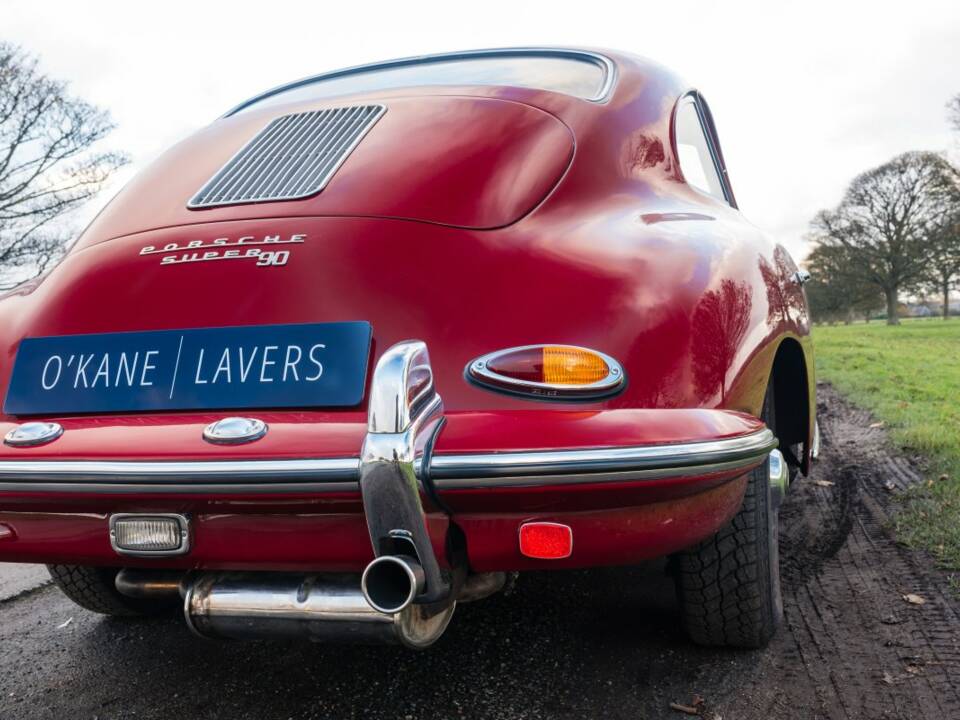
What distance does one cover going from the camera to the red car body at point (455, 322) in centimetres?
156

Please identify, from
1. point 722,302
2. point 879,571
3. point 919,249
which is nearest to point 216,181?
point 722,302

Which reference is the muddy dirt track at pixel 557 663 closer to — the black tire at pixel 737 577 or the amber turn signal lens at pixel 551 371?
the black tire at pixel 737 577

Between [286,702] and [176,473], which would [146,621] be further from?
[176,473]

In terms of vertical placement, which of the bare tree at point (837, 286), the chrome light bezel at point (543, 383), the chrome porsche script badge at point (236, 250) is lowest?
the bare tree at point (837, 286)

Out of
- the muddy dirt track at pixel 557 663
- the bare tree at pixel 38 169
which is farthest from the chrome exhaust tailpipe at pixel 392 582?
the bare tree at pixel 38 169

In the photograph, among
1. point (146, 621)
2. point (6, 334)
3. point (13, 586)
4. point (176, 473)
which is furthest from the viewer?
point (13, 586)

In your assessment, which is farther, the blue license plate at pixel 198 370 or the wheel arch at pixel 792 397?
the wheel arch at pixel 792 397

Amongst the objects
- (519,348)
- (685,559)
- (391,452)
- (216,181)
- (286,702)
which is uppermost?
(216,181)

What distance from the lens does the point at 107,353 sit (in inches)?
73.2

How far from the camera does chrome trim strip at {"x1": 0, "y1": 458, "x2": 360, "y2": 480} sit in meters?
1.52

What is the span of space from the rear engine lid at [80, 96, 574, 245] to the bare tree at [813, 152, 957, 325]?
30.7 meters

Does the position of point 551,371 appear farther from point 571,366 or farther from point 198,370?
point 198,370

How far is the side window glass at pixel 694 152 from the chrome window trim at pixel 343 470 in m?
1.26

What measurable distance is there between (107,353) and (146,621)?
1.31 m
